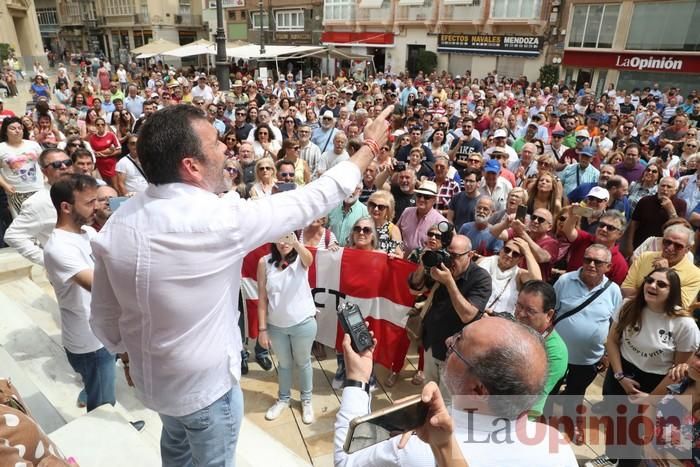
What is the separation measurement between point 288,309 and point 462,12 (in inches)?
1144

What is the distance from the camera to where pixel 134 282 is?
4.70 feet

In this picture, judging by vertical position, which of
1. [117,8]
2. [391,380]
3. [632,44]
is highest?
[117,8]

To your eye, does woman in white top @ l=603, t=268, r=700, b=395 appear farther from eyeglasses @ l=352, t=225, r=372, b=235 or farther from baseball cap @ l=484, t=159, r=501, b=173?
baseball cap @ l=484, t=159, r=501, b=173

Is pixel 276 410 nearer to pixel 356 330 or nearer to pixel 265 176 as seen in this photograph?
pixel 356 330

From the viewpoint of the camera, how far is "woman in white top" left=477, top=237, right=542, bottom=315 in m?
3.70

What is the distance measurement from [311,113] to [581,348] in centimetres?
758

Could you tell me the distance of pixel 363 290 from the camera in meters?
4.37

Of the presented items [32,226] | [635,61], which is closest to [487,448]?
[32,226]

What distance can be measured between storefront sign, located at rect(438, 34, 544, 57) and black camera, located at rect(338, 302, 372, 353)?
88.3 ft

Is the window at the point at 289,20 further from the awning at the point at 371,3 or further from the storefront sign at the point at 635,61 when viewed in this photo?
the storefront sign at the point at 635,61

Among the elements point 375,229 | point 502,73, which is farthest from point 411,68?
point 375,229

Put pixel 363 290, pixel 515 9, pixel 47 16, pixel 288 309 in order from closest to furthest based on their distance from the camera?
pixel 288 309 → pixel 363 290 → pixel 515 9 → pixel 47 16

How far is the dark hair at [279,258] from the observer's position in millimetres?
3629

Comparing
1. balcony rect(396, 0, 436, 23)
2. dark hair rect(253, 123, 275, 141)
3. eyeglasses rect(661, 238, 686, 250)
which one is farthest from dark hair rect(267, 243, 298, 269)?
balcony rect(396, 0, 436, 23)
